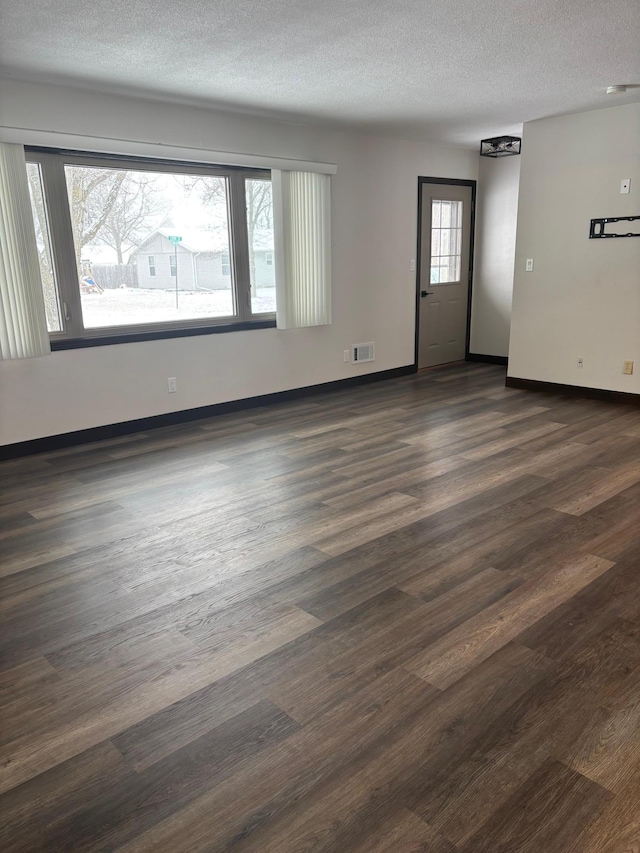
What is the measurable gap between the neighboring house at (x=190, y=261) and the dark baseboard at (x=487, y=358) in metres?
3.44

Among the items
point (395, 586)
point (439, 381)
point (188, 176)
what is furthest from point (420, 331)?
point (395, 586)

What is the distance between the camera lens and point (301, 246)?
5.84 metres

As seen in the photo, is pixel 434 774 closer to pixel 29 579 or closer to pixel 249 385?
pixel 29 579

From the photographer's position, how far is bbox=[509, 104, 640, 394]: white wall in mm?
5523

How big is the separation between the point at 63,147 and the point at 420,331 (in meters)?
4.41

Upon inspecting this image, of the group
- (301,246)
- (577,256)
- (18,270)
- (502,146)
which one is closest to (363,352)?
(301,246)

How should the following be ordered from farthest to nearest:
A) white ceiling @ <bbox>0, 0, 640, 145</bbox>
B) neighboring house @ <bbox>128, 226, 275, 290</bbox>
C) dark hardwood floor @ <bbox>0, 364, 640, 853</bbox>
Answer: neighboring house @ <bbox>128, 226, 275, 290</bbox>, white ceiling @ <bbox>0, 0, 640, 145</bbox>, dark hardwood floor @ <bbox>0, 364, 640, 853</bbox>

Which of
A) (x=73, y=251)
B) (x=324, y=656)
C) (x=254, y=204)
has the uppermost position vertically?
(x=254, y=204)

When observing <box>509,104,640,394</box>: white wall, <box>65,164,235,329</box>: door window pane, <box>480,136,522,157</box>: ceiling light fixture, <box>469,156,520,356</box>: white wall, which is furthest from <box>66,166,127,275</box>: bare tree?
<box>469,156,520,356</box>: white wall

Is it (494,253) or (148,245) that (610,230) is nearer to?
(494,253)

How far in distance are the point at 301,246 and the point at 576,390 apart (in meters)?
3.00

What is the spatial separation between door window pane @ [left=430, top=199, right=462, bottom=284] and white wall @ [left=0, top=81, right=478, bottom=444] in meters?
0.38

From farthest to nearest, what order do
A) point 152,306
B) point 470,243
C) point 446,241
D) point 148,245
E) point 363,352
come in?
point 470,243, point 446,241, point 363,352, point 152,306, point 148,245

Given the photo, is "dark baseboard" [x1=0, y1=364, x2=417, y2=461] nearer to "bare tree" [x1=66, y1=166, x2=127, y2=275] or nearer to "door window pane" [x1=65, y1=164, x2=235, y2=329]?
"door window pane" [x1=65, y1=164, x2=235, y2=329]
